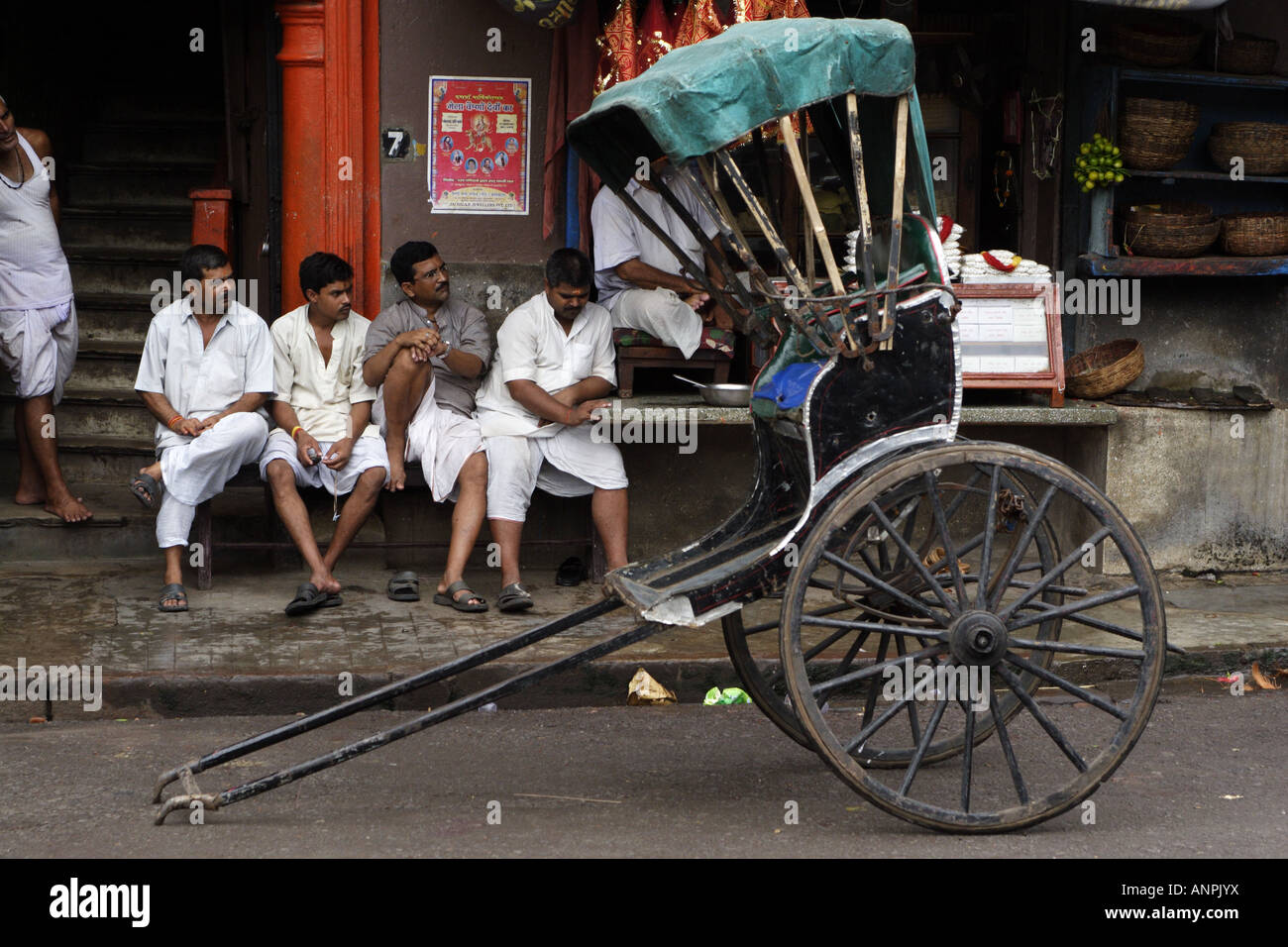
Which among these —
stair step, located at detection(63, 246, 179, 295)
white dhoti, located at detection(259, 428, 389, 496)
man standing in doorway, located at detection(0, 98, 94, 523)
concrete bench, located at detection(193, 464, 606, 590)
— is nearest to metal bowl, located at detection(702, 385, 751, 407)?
concrete bench, located at detection(193, 464, 606, 590)

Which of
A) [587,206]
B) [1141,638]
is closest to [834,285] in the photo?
[1141,638]

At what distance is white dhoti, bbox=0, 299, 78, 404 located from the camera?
655 centimetres

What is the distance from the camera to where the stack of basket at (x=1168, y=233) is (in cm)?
674

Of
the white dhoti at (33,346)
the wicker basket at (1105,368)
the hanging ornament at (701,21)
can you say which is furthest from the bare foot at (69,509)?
the wicker basket at (1105,368)

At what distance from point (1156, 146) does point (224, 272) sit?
13.9 feet

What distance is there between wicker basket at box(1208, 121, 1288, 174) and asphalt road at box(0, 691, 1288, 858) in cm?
291

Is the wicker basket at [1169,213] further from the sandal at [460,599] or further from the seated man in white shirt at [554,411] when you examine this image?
the sandal at [460,599]

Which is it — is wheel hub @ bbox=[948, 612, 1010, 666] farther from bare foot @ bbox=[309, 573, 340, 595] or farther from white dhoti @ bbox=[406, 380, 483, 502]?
bare foot @ bbox=[309, 573, 340, 595]

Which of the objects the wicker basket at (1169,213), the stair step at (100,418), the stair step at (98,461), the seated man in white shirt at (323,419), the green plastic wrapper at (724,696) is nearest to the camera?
the green plastic wrapper at (724,696)

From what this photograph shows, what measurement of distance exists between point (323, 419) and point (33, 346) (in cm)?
140

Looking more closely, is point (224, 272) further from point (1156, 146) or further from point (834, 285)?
point (1156, 146)

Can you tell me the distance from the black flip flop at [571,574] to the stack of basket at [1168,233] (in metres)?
2.98

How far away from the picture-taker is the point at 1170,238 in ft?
22.1

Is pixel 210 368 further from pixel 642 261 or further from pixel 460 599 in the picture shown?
pixel 642 261
